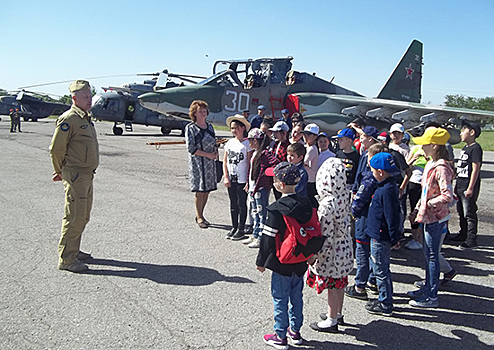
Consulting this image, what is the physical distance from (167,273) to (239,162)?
214 centimetres

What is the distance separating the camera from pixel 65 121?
177 inches

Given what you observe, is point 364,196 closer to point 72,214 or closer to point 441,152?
point 441,152

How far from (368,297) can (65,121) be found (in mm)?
3953

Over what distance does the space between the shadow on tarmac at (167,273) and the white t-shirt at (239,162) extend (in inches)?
67.6

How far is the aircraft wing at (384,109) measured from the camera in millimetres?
12938

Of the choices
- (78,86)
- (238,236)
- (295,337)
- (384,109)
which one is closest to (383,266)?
(295,337)

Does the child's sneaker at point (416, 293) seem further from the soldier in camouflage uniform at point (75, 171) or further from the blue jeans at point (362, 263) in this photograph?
the soldier in camouflage uniform at point (75, 171)

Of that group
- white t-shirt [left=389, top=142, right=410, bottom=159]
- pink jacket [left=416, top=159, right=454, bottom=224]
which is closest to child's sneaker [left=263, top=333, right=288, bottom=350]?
pink jacket [left=416, top=159, right=454, bottom=224]

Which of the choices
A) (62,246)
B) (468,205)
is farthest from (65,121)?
(468,205)

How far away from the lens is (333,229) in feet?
11.3

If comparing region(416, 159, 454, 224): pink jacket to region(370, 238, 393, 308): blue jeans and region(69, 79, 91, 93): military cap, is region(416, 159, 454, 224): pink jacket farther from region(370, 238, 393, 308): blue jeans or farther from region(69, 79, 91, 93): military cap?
region(69, 79, 91, 93): military cap

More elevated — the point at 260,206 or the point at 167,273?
the point at 260,206

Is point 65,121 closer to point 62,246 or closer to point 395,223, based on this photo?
point 62,246

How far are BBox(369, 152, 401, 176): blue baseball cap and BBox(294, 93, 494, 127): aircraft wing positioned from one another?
10.4 metres
